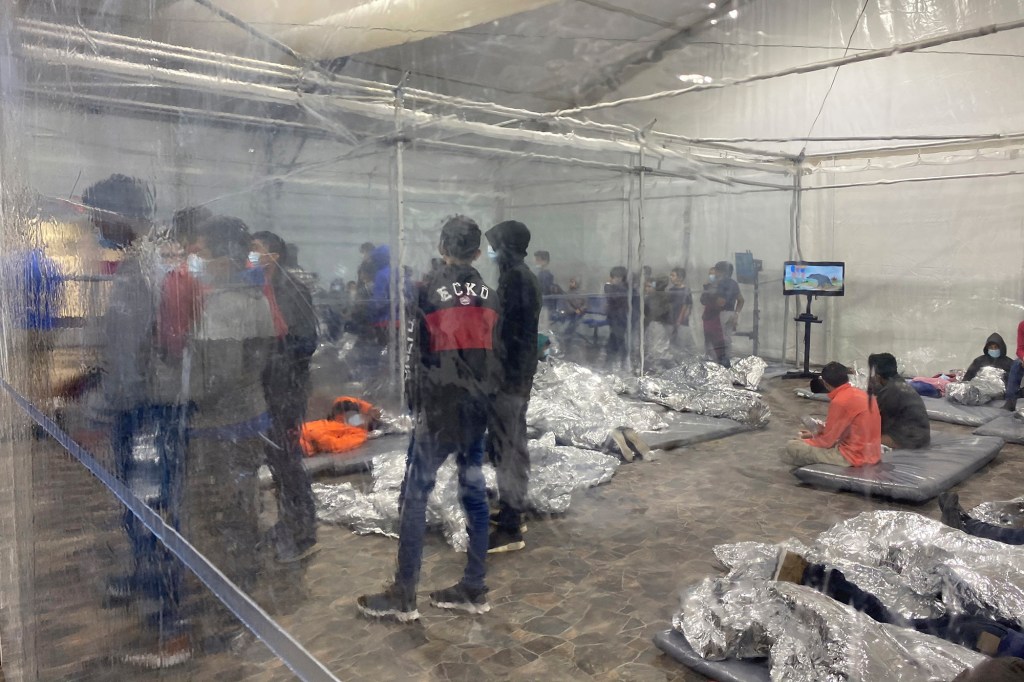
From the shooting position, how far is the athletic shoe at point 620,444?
119cm

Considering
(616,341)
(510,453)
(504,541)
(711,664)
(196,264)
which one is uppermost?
(196,264)

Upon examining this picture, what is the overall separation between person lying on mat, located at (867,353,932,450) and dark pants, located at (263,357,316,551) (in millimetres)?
869

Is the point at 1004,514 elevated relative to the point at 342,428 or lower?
lower

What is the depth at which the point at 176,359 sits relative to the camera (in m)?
1.09

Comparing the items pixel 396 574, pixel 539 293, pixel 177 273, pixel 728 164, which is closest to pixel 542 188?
pixel 539 293

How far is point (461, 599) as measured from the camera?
1.41 m

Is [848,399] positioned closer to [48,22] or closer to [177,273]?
[177,273]

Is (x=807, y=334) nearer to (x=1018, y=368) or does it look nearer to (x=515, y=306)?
(x=1018, y=368)

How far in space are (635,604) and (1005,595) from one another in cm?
64

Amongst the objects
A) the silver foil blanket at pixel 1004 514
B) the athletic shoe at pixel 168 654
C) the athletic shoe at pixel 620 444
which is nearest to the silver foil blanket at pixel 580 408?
the athletic shoe at pixel 620 444

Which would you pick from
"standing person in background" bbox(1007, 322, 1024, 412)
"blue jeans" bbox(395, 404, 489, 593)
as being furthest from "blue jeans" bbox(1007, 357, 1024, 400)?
"blue jeans" bbox(395, 404, 489, 593)

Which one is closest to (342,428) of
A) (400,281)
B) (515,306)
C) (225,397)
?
(225,397)

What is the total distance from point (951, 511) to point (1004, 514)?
0.21 meters

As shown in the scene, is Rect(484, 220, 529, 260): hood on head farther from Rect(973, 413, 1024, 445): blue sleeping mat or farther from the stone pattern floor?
Rect(973, 413, 1024, 445): blue sleeping mat
